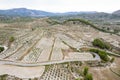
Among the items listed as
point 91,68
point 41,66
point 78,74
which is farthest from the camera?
point 91,68

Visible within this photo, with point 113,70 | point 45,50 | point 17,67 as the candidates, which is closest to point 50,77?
point 17,67

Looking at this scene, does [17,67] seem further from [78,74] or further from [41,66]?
[78,74]

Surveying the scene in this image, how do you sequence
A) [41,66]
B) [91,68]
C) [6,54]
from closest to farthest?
[41,66] < [91,68] < [6,54]

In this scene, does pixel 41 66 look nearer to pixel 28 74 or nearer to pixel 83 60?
pixel 28 74

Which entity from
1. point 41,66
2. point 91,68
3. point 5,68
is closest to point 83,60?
point 91,68

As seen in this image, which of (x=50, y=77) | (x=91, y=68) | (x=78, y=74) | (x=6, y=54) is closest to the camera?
(x=50, y=77)

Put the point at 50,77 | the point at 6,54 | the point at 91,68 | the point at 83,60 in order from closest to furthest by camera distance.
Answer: the point at 50,77 < the point at 91,68 < the point at 83,60 < the point at 6,54

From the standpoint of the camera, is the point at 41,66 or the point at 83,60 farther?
the point at 83,60

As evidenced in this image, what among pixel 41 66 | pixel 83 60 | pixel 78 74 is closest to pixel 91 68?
pixel 83 60

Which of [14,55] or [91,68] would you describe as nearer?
[91,68]

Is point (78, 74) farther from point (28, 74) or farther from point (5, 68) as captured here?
point (5, 68)
